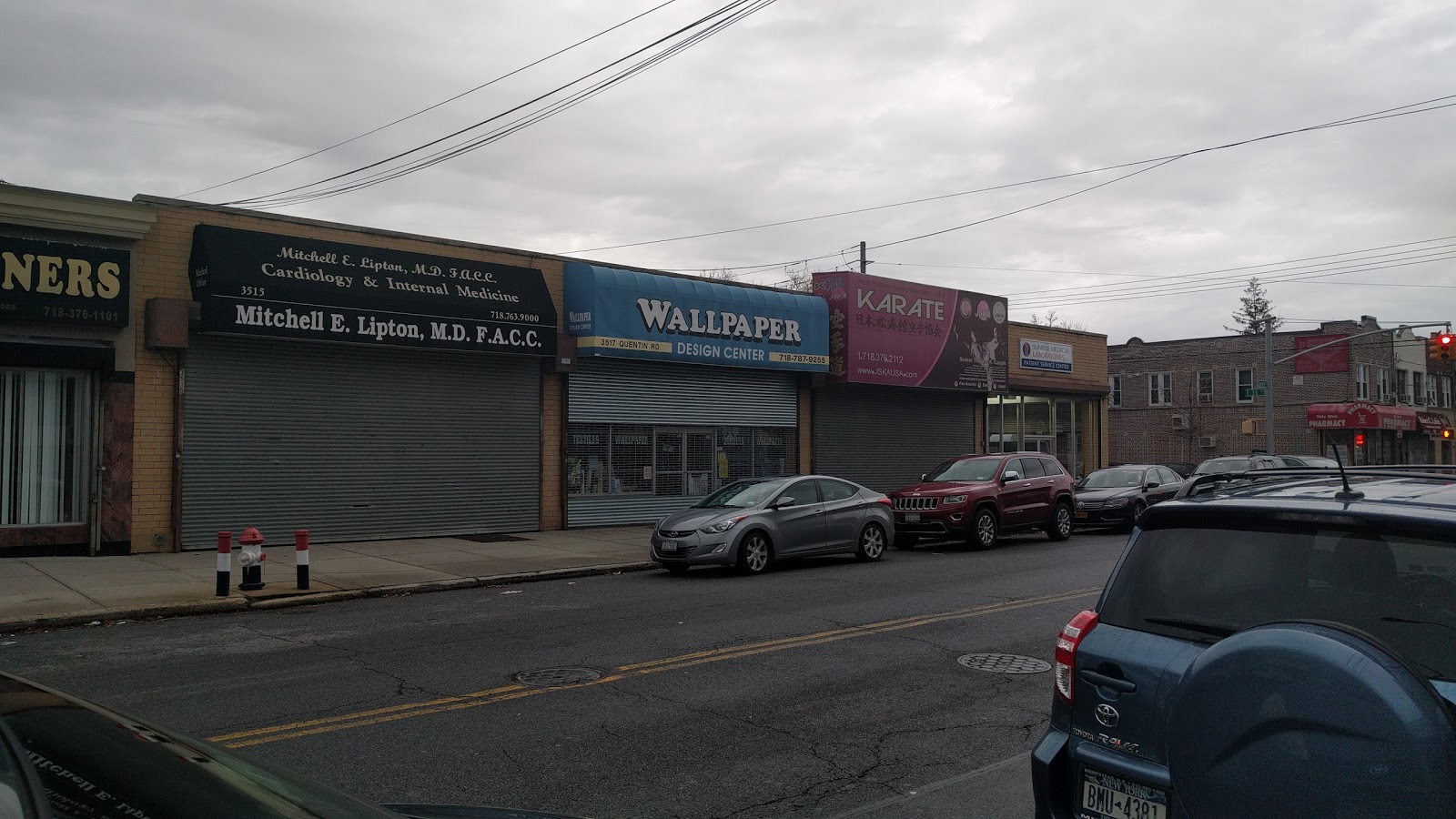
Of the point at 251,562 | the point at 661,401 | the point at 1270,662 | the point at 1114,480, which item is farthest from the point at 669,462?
the point at 1270,662

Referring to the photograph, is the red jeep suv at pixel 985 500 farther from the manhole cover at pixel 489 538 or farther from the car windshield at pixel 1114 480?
the manhole cover at pixel 489 538

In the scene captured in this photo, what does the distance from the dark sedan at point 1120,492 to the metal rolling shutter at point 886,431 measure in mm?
5177

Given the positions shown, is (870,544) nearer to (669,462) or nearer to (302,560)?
(669,462)

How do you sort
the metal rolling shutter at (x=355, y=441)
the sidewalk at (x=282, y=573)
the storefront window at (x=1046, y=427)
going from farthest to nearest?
the storefront window at (x=1046, y=427) < the metal rolling shutter at (x=355, y=441) < the sidewalk at (x=282, y=573)

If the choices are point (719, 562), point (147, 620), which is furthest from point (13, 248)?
point (719, 562)

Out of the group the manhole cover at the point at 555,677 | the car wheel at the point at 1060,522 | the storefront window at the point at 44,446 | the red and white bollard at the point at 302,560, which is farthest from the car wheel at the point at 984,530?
the storefront window at the point at 44,446

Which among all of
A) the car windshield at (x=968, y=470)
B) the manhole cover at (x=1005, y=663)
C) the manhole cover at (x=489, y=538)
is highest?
the car windshield at (x=968, y=470)

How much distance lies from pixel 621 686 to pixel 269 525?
1164cm

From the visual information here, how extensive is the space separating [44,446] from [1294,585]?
1725cm

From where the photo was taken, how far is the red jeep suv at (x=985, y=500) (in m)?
19.3

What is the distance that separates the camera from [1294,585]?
11.6 feet

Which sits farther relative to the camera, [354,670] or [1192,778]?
[354,670]

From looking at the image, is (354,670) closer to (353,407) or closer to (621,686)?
(621,686)

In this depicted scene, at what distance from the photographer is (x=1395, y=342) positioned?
53.4m
